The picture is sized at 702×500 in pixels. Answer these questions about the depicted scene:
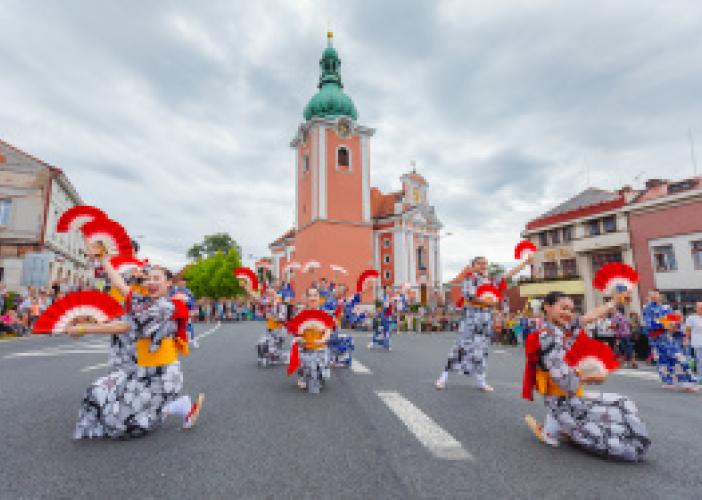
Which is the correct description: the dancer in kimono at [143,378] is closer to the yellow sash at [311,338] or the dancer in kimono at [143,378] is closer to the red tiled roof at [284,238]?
the yellow sash at [311,338]

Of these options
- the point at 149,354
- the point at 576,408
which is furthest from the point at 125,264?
the point at 576,408

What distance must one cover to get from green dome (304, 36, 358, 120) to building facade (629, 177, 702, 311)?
28743 millimetres

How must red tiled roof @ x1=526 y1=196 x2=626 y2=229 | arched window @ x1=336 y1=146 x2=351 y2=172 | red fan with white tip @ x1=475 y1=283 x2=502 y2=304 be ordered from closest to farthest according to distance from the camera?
red fan with white tip @ x1=475 y1=283 x2=502 y2=304 < red tiled roof @ x1=526 y1=196 x2=626 y2=229 < arched window @ x1=336 y1=146 x2=351 y2=172

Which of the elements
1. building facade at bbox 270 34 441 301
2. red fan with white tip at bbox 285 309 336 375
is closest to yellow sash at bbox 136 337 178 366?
red fan with white tip at bbox 285 309 336 375

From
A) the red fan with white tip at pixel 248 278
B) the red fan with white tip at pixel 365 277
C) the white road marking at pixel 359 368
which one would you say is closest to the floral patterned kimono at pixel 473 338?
the white road marking at pixel 359 368

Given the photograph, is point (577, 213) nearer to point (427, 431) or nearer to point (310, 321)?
point (310, 321)

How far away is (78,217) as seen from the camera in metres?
3.50

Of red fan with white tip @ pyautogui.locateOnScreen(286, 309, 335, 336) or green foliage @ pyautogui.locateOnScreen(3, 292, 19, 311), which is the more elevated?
green foliage @ pyautogui.locateOnScreen(3, 292, 19, 311)

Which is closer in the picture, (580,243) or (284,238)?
(580,243)

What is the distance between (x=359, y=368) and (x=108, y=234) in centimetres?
555

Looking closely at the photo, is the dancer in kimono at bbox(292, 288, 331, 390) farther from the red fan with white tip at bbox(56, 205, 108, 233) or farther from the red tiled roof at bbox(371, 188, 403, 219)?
the red tiled roof at bbox(371, 188, 403, 219)

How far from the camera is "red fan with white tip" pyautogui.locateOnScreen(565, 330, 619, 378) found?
310cm

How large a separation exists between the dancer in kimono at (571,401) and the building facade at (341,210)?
32.0 meters

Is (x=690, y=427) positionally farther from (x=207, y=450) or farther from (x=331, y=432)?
(x=207, y=450)
